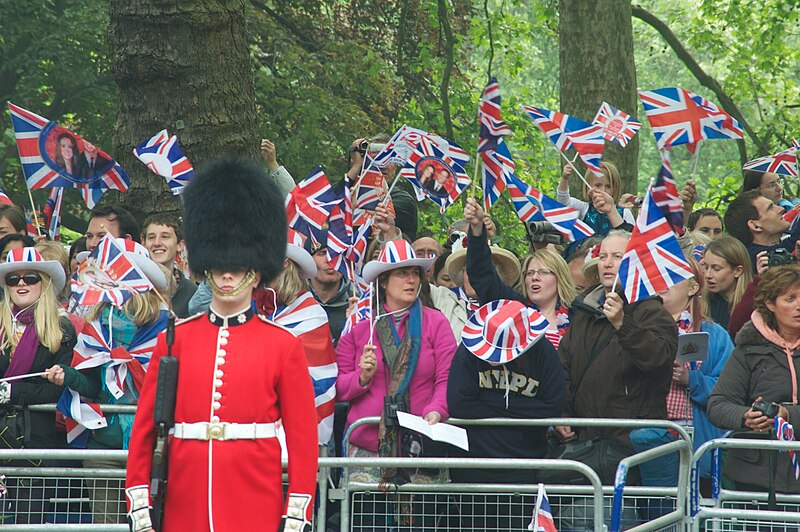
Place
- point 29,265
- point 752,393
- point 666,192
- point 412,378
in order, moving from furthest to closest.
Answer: point 666,192, point 29,265, point 412,378, point 752,393

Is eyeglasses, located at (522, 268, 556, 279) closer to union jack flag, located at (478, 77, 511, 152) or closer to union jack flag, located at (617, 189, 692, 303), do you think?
union jack flag, located at (617, 189, 692, 303)

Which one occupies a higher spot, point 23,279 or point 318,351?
point 23,279

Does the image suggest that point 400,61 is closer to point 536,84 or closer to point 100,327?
point 100,327

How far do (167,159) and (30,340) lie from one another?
69.1 inches

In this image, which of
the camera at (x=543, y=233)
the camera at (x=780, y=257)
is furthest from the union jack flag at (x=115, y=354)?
the camera at (x=780, y=257)

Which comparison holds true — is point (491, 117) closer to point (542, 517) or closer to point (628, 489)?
point (628, 489)

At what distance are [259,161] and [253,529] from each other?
4.26 meters

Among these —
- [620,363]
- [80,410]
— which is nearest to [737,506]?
[620,363]

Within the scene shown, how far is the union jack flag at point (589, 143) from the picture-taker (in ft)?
30.9

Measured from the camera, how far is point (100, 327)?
7.41 metres

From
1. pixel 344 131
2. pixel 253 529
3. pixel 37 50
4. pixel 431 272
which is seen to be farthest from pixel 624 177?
pixel 253 529

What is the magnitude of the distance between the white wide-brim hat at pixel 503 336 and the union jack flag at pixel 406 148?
8.26ft

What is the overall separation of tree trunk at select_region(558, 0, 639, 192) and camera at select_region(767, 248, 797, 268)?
18.4 feet

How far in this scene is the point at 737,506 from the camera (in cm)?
675
